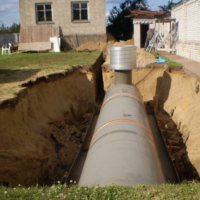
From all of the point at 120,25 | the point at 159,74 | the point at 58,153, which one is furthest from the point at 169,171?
the point at 120,25

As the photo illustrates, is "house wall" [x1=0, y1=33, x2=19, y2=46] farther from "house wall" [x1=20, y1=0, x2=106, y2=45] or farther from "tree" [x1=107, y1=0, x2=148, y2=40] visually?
"tree" [x1=107, y1=0, x2=148, y2=40]

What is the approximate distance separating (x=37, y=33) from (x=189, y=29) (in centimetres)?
1235

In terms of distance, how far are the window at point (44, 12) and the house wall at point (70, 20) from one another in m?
0.38

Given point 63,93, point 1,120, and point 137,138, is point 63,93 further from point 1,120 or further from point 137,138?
point 137,138

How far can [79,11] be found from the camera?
25141 millimetres

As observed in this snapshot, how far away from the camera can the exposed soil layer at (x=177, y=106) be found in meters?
8.43

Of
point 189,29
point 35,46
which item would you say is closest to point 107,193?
point 189,29

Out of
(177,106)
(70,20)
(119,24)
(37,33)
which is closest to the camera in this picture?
(177,106)

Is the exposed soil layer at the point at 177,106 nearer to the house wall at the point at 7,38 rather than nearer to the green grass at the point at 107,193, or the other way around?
the green grass at the point at 107,193

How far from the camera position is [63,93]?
12.3m

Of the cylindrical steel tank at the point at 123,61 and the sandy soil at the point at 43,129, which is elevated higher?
the cylindrical steel tank at the point at 123,61

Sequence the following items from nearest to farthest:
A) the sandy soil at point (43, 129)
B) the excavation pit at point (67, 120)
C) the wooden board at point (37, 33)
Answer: the sandy soil at point (43, 129)
the excavation pit at point (67, 120)
the wooden board at point (37, 33)

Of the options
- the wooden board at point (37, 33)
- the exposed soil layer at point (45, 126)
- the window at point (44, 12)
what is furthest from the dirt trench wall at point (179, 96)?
the window at point (44, 12)

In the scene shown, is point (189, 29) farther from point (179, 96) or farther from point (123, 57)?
point (123, 57)
